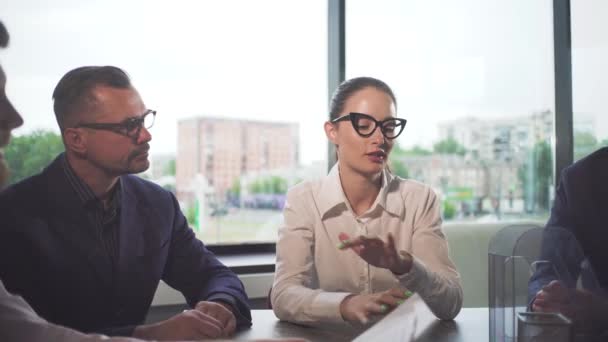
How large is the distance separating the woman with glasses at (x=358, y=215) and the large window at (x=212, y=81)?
1.13m

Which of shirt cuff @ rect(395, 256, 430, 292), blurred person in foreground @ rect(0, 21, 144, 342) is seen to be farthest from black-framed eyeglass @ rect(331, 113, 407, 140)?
blurred person in foreground @ rect(0, 21, 144, 342)

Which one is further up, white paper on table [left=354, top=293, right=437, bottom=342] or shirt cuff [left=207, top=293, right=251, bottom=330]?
white paper on table [left=354, top=293, right=437, bottom=342]

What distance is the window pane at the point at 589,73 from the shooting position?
12.5ft

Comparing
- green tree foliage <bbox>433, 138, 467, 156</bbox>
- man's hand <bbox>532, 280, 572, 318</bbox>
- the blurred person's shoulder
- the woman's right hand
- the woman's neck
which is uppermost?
green tree foliage <bbox>433, 138, 467, 156</bbox>

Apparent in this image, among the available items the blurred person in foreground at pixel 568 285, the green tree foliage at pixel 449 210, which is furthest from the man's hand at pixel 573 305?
the green tree foliage at pixel 449 210

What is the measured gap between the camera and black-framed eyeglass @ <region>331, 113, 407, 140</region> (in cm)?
188

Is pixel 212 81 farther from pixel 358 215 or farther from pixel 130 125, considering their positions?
pixel 130 125

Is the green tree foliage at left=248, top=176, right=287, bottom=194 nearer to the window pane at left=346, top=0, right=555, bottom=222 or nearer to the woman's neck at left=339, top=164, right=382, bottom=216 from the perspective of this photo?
the window pane at left=346, top=0, right=555, bottom=222

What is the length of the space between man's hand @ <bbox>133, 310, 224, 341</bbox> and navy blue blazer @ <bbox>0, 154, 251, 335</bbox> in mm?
50

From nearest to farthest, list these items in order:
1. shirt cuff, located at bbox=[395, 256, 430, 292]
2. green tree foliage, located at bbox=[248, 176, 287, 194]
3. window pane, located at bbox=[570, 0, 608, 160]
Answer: shirt cuff, located at bbox=[395, 256, 430, 292], green tree foliage, located at bbox=[248, 176, 287, 194], window pane, located at bbox=[570, 0, 608, 160]

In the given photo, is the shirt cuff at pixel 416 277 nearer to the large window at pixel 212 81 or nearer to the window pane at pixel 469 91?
the large window at pixel 212 81

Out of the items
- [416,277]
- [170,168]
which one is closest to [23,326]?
[416,277]

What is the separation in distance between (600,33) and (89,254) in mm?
3434

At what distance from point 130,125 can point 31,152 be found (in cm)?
105
